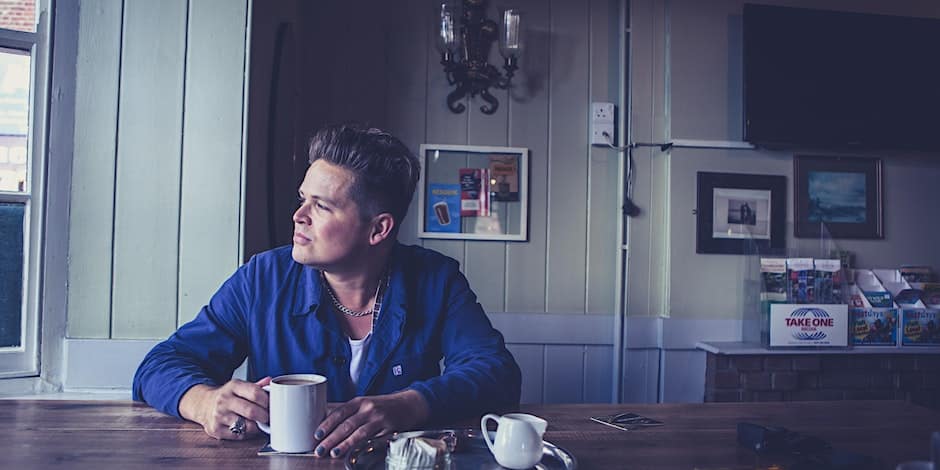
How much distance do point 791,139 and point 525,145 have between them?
3.70 feet

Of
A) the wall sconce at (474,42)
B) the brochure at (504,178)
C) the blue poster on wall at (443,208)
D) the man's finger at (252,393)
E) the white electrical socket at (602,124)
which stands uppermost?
the wall sconce at (474,42)

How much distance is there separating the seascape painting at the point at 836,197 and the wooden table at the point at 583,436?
1.54 metres

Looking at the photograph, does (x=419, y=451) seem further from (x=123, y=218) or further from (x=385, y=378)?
(x=123, y=218)

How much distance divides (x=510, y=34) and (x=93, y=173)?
160cm

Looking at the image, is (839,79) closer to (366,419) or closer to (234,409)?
(366,419)

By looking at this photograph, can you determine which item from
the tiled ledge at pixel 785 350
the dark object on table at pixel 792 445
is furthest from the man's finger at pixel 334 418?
the tiled ledge at pixel 785 350

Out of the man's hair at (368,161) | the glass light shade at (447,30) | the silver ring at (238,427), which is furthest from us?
the glass light shade at (447,30)

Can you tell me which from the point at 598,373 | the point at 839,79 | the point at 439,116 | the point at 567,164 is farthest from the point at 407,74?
the point at 839,79

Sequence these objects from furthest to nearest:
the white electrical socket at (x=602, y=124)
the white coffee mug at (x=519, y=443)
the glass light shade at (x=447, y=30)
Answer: the white electrical socket at (x=602, y=124), the glass light shade at (x=447, y=30), the white coffee mug at (x=519, y=443)

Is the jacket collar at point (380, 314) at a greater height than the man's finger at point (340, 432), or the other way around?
the jacket collar at point (380, 314)

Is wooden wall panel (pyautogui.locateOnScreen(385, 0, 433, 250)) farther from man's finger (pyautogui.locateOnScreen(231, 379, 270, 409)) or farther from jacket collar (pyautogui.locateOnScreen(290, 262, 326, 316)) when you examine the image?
man's finger (pyautogui.locateOnScreen(231, 379, 270, 409))

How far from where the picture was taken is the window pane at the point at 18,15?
5.72 feet

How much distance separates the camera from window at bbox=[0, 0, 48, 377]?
1.77 m

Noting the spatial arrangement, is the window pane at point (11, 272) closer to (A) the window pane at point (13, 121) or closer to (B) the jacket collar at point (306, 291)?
(A) the window pane at point (13, 121)
